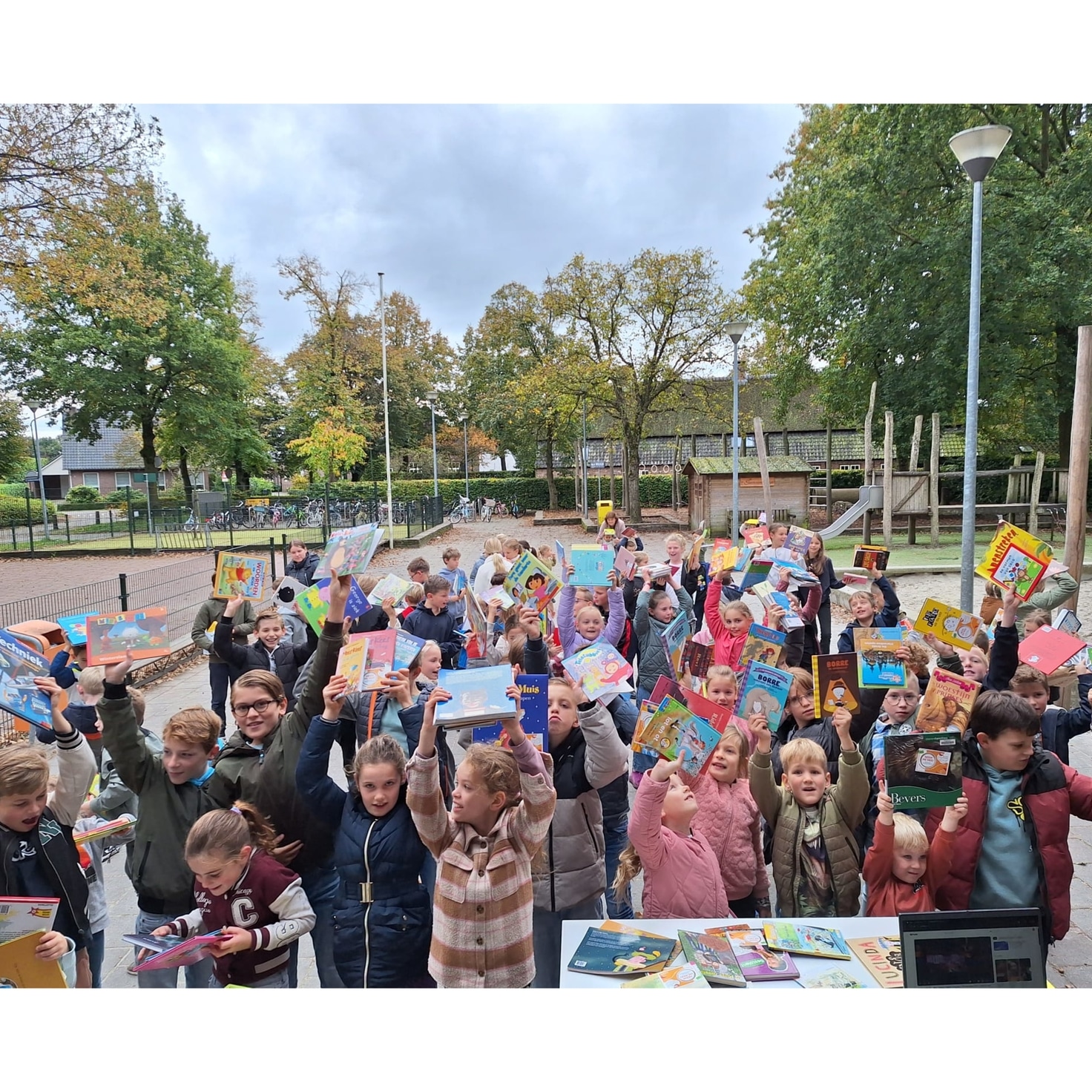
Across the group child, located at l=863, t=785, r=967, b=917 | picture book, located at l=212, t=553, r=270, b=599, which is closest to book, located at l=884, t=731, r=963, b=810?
child, located at l=863, t=785, r=967, b=917

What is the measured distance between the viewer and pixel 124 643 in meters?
3.38

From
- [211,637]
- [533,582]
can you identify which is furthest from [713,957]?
[211,637]

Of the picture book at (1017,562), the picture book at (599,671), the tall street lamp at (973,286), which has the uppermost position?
the tall street lamp at (973,286)

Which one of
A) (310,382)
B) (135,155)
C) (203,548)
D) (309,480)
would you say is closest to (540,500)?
(309,480)

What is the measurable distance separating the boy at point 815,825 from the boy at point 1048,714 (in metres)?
1.26

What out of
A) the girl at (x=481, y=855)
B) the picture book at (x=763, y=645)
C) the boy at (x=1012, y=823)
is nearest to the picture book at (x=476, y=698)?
the girl at (x=481, y=855)

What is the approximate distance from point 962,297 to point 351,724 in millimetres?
23449

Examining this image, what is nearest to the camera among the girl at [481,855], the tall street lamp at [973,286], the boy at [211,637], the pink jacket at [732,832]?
the girl at [481,855]

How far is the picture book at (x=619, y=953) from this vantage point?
8.63 ft

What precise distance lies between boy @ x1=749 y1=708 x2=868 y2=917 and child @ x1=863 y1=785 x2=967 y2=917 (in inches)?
3.7

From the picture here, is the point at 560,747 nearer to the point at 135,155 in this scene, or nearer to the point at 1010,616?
the point at 1010,616

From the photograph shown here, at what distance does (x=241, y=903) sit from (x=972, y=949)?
2.44 metres

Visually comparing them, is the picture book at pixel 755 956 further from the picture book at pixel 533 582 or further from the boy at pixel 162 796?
the picture book at pixel 533 582

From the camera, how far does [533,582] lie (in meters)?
5.90
